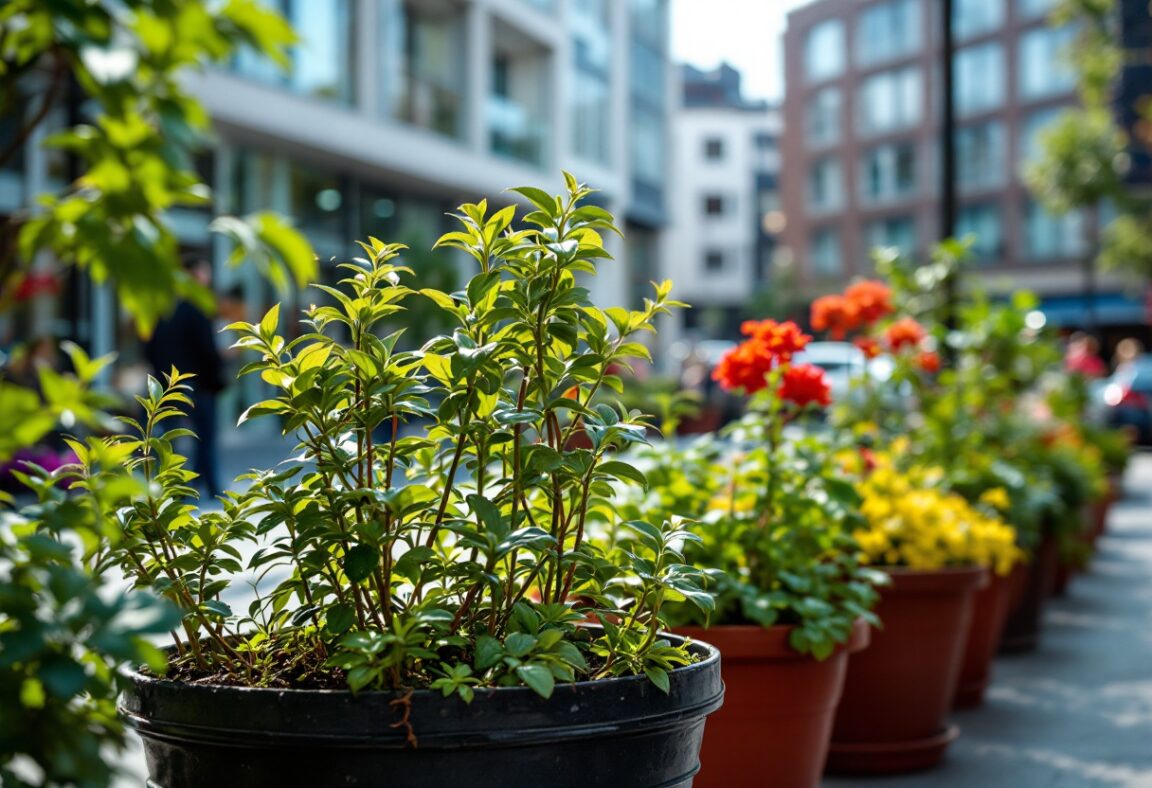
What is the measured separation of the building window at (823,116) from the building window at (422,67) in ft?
126

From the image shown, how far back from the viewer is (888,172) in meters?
58.3

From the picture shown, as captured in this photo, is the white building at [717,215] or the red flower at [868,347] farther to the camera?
the white building at [717,215]

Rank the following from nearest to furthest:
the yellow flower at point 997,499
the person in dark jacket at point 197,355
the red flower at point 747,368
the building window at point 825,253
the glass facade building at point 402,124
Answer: the red flower at point 747,368 → the yellow flower at point 997,499 → the person in dark jacket at point 197,355 → the glass facade building at point 402,124 → the building window at point 825,253

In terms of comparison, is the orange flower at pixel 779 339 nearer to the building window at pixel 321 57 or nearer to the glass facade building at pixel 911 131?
the building window at pixel 321 57

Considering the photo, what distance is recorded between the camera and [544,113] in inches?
1117

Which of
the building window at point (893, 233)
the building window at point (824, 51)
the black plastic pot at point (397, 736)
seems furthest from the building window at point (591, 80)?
the building window at point (824, 51)

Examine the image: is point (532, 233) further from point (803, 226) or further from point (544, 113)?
point (803, 226)

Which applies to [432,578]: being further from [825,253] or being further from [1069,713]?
[825,253]

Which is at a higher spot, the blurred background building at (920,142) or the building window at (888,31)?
the building window at (888,31)

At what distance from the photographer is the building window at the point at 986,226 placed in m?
54.6

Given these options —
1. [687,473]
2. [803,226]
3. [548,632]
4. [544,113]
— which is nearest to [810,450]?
[687,473]

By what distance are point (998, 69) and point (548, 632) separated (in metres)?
55.6

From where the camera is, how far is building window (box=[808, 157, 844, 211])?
60875 millimetres

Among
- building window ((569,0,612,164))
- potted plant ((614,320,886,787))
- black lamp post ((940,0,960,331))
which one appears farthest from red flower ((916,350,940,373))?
building window ((569,0,612,164))
